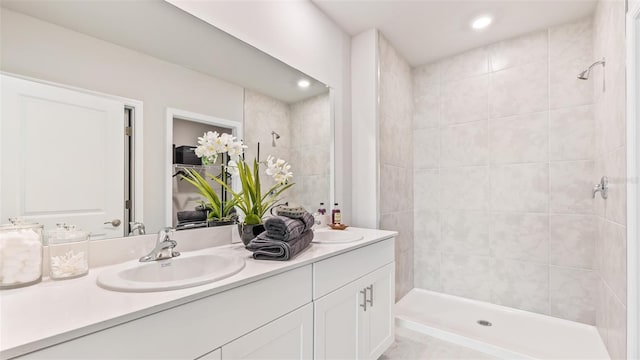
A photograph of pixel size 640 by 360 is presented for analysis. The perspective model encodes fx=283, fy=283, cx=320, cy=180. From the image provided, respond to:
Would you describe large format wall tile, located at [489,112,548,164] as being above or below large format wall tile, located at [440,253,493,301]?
above

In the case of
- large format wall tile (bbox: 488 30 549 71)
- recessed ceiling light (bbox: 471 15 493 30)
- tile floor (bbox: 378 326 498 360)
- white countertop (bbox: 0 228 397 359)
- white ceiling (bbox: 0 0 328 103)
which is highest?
recessed ceiling light (bbox: 471 15 493 30)

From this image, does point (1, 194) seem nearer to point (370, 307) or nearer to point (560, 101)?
point (370, 307)

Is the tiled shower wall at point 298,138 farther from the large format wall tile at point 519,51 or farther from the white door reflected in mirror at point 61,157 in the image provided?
the large format wall tile at point 519,51

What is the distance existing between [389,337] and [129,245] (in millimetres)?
1498

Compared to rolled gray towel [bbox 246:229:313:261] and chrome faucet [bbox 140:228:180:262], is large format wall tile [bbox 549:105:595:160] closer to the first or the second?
rolled gray towel [bbox 246:229:313:261]

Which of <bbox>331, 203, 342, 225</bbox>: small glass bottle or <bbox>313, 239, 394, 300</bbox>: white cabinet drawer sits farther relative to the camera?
<bbox>331, 203, 342, 225</bbox>: small glass bottle

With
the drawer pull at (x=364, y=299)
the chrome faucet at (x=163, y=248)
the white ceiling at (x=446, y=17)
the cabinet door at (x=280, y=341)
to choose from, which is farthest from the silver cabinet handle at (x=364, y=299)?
the white ceiling at (x=446, y=17)

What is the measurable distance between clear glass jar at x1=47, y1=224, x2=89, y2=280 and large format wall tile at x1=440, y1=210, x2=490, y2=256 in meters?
2.55

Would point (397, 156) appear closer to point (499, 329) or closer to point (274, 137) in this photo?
point (274, 137)

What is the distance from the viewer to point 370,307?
1.54m

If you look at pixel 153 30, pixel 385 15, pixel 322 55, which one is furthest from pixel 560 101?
pixel 153 30

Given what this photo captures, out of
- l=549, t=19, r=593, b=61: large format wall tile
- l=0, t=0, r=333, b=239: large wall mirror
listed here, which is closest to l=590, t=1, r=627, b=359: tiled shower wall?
l=549, t=19, r=593, b=61: large format wall tile

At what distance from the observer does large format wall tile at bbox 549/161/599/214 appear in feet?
6.58

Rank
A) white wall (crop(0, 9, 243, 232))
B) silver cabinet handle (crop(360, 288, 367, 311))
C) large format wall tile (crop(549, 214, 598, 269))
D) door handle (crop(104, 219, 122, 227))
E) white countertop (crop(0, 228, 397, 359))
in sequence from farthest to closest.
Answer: large format wall tile (crop(549, 214, 598, 269)) → silver cabinet handle (crop(360, 288, 367, 311)) → door handle (crop(104, 219, 122, 227)) → white wall (crop(0, 9, 243, 232)) → white countertop (crop(0, 228, 397, 359))
